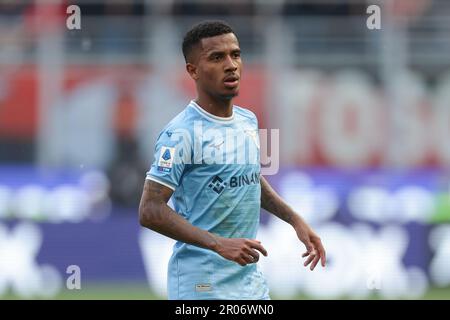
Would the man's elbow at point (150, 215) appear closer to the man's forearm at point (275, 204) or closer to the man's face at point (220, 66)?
the man's face at point (220, 66)

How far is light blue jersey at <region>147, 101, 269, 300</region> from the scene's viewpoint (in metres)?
5.05

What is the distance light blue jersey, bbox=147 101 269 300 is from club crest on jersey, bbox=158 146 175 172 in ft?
0.20

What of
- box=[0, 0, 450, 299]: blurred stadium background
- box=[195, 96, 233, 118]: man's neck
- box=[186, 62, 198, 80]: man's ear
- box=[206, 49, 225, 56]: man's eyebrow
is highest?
box=[206, 49, 225, 56]: man's eyebrow

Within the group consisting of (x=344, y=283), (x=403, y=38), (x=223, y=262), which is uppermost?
(x=403, y=38)

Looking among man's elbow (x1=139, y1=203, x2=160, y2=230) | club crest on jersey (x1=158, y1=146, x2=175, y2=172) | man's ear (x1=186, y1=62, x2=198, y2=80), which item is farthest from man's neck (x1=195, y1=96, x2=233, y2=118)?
man's elbow (x1=139, y1=203, x2=160, y2=230)

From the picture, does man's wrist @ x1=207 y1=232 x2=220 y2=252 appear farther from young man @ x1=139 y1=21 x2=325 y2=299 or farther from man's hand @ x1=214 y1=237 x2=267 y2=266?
young man @ x1=139 y1=21 x2=325 y2=299

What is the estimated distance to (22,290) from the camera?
36.5 ft

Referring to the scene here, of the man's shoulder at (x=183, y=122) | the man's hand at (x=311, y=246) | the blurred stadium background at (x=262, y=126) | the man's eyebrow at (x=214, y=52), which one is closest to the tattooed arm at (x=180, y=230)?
the man's shoulder at (x=183, y=122)

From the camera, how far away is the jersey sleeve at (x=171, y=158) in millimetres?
4926

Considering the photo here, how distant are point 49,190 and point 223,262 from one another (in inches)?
278

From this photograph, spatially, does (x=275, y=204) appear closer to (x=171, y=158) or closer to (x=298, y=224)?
(x=298, y=224)
